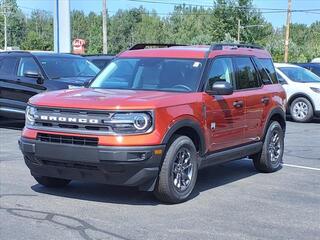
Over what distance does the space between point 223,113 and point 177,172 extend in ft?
3.89

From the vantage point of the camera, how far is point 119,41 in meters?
109

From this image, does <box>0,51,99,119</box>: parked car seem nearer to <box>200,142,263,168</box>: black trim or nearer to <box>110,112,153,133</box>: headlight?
<box>200,142,263,168</box>: black trim

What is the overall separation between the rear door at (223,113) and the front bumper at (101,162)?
1.11m

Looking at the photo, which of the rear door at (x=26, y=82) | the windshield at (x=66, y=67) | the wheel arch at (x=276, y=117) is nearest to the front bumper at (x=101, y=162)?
the wheel arch at (x=276, y=117)

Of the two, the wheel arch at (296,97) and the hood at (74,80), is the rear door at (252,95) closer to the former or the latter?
the hood at (74,80)

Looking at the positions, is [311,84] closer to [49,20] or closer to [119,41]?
[119,41]

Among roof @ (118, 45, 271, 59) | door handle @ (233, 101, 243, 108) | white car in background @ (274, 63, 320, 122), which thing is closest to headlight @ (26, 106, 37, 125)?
roof @ (118, 45, 271, 59)

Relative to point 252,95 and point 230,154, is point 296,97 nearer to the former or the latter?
point 252,95

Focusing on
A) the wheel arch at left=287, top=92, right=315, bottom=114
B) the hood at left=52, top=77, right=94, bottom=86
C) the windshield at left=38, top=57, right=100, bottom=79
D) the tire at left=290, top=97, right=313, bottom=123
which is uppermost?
the windshield at left=38, top=57, right=100, bottom=79

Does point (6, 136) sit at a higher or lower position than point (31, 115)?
lower

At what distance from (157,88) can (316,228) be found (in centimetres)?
257

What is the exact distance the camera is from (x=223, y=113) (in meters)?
7.63

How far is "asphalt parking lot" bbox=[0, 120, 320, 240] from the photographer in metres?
5.71

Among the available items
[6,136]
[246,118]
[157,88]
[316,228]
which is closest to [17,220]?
[157,88]
